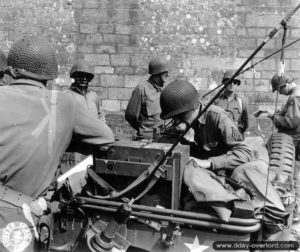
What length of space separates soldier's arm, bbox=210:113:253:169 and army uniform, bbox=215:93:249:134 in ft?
12.7

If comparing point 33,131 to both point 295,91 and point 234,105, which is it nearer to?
point 295,91

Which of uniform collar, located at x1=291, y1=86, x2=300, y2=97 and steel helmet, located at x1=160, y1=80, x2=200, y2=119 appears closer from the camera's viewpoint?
steel helmet, located at x1=160, y1=80, x2=200, y2=119

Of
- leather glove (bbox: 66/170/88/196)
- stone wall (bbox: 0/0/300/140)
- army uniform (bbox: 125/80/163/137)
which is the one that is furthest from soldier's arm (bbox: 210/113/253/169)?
stone wall (bbox: 0/0/300/140)

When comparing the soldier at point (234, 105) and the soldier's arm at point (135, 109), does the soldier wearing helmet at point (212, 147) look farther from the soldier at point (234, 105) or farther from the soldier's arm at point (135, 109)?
the soldier at point (234, 105)

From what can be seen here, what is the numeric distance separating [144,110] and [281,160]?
316 cm

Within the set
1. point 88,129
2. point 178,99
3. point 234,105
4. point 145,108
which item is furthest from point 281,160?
point 234,105

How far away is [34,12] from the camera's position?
1016cm

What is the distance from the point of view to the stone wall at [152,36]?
9820 millimetres

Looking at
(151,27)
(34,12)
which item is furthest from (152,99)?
(34,12)

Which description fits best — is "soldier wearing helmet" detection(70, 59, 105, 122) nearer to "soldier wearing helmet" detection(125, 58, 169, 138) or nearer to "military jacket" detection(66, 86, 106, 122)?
"military jacket" detection(66, 86, 106, 122)

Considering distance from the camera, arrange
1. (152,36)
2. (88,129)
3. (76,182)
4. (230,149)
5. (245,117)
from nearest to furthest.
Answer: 1. (88,129)
2. (76,182)
3. (230,149)
4. (245,117)
5. (152,36)

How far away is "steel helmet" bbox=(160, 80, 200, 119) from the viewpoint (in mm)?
3898

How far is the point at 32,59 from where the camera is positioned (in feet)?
9.71

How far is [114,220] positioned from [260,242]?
1.09 m
